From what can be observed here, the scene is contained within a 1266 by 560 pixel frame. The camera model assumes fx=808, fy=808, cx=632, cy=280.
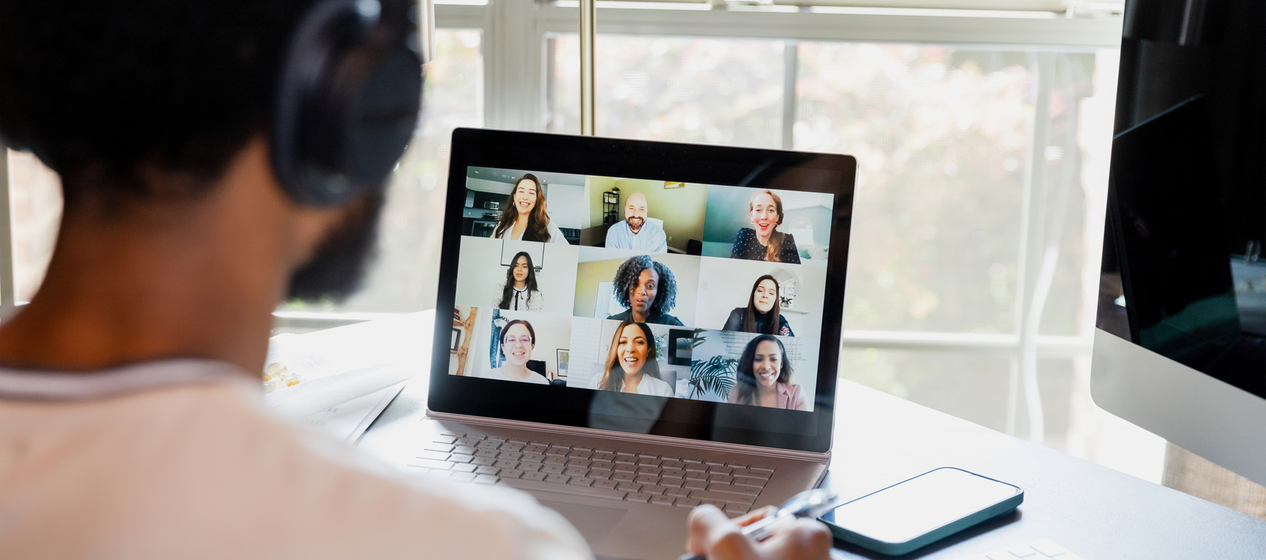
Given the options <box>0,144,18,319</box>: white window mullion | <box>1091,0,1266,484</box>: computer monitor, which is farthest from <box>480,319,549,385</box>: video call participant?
<box>0,144,18,319</box>: white window mullion

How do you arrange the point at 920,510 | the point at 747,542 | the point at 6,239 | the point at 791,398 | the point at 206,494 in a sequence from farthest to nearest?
1. the point at 6,239
2. the point at 791,398
3. the point at 920,510
4. the point at 747,542
5. the point at 206,494

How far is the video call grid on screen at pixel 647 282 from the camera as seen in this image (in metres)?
0.79

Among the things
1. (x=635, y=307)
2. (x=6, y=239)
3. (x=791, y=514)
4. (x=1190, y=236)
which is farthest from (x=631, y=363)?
(x=6, y=239)

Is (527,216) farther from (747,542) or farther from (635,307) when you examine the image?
(747,542)

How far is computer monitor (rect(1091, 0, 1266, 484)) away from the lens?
62 cm

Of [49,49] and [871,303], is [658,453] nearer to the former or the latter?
[49,49]

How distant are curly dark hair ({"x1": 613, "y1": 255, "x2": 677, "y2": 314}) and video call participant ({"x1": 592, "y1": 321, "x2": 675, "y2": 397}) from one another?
0.02m

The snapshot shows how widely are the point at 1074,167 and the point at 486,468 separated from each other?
1.51 m

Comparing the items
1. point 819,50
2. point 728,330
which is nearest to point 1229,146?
point 728,330

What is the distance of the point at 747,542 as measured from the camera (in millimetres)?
464

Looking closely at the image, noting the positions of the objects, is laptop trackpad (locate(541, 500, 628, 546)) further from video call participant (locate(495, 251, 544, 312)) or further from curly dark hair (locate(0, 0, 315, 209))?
curly dark hair (locate(0, 0, 315, 209))

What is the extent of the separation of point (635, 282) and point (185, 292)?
52 centimetres

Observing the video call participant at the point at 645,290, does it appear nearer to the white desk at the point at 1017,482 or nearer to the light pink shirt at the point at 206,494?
the white desk at the point at 1017,482

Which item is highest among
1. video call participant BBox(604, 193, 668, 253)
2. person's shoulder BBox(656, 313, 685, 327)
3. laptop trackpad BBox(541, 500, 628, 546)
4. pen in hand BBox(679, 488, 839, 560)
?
video call participant BBox(604, 193, 668, 253)
